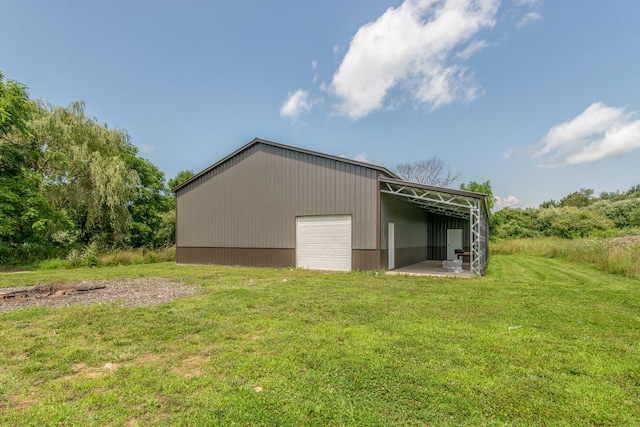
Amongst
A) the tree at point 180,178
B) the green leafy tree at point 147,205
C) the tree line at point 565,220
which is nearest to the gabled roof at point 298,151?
the green leafy tree at point 147,205

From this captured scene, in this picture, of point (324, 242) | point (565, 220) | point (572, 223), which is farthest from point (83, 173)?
point (572, 223)

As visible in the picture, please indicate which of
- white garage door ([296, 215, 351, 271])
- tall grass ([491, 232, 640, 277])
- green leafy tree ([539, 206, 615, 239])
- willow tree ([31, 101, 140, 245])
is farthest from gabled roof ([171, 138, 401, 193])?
green leafy tree ([539, 206, 615, 239])

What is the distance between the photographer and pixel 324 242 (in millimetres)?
11703

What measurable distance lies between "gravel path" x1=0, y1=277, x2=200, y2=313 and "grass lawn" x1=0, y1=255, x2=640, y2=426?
26.9 inches

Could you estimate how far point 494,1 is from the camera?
10.3m

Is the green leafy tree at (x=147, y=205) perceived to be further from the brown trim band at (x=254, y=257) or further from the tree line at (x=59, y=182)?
the brown trim band at (x=254, y=257)

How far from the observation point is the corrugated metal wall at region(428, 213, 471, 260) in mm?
17500

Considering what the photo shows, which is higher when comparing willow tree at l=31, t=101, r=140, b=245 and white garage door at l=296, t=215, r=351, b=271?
willow tree at l=31, t=101, r=140, b=245

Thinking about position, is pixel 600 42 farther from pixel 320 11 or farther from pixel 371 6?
pixel 320 11

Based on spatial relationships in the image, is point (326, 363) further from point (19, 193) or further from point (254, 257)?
point (19, 193)

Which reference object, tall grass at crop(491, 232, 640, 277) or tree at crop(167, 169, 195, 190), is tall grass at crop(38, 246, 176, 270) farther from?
tree at crop(167, 169, 195, 190)

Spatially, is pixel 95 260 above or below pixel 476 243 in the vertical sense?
below

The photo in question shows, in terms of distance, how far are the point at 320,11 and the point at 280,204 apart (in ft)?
26.4

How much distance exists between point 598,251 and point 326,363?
14860 mm
